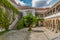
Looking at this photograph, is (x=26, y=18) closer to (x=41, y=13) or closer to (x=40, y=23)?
(x=40, y=23)

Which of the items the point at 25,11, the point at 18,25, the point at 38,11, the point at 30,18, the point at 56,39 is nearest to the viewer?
the point at 56,39

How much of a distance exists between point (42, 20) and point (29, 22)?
47.8 ft

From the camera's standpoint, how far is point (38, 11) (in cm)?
3716

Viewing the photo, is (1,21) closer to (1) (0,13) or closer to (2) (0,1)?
Answer: (1) (0,13)

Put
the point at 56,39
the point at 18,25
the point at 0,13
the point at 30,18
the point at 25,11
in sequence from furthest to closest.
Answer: the point at 25,11, the point at 18,25, the point at 30,18, the point at 0,13, the point at 56,39

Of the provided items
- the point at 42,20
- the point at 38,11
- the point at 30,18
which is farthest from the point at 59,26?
the point at 38,11

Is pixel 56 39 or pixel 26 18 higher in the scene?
pixel 26 18

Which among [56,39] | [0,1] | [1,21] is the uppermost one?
[0,1]

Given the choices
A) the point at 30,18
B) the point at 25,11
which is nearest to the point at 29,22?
the point at 30,18

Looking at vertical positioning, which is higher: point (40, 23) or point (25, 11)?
point (25, 11)

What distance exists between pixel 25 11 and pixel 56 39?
2469cm

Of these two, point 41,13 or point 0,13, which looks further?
point 41,13

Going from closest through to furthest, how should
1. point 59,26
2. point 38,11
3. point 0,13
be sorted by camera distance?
point 0,13 < point 59,26 < point 38,11

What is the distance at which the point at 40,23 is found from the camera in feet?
113
